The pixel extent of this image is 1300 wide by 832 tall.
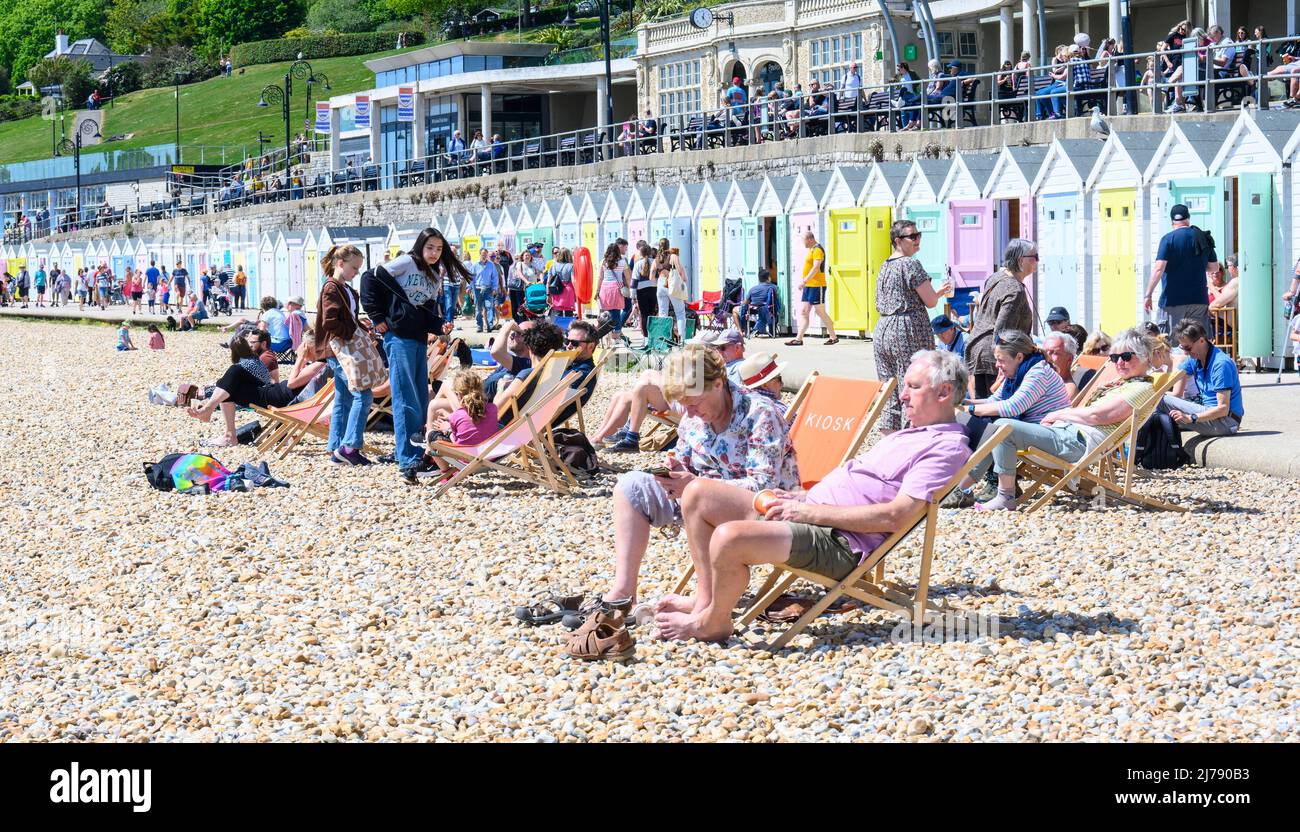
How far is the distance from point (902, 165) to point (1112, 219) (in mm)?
3774

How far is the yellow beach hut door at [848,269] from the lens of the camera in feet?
61.1

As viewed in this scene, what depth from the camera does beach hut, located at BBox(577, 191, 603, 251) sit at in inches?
Answer: 965

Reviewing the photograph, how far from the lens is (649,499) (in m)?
5.44

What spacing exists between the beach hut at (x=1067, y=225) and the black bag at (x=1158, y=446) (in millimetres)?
6160

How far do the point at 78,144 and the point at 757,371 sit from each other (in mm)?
66487

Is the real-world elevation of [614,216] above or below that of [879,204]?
above

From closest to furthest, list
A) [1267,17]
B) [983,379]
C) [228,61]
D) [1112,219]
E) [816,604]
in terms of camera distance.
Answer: [816,604] < [983,379] < [1112,219] < [1267,17] < [228,61]

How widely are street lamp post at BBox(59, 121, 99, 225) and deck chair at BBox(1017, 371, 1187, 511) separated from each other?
6402 cm

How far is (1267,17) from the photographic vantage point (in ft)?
91.0

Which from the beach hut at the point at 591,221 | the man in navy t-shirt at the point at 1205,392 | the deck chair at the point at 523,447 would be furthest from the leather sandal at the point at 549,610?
the beach hut at the point at 591,221

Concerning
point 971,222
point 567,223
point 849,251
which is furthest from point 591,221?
point 971,222

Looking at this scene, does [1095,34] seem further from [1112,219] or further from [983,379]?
[983,379]

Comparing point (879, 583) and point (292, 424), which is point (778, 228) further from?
point (879, 583)

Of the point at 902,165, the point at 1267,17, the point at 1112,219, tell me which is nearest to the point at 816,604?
the point at 1112,219
